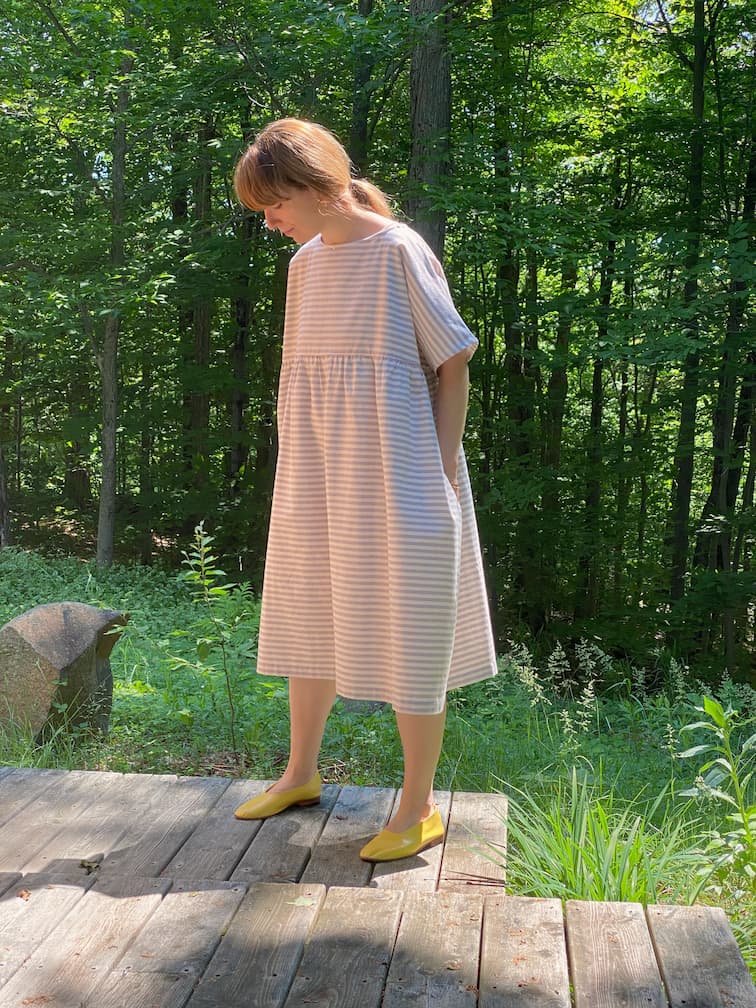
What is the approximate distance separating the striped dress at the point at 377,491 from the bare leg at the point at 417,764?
6 cm

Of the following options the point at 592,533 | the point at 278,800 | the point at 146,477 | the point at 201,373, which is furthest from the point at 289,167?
the point at 146,477

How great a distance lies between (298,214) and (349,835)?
1444 mm

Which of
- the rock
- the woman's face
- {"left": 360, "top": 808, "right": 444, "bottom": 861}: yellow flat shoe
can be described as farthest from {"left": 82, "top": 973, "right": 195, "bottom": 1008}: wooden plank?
the rock

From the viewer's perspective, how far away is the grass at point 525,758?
2.34m

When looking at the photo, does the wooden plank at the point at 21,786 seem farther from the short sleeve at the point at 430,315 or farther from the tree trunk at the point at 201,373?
the tree trunk at the point at 201,373

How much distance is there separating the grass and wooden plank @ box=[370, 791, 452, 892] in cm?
20

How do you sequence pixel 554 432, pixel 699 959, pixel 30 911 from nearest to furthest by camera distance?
pixel 699 959, pixel 30 911, pixel 554 432

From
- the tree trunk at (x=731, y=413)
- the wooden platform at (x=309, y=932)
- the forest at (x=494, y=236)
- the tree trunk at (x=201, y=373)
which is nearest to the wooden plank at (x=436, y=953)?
the wooden platform at (x=309, y=932)

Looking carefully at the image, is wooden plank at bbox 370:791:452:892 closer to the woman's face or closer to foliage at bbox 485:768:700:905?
foliage at bbox 485:768:700:905

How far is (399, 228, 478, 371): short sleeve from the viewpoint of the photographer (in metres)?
2.26

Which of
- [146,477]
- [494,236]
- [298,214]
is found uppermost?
[494,236]

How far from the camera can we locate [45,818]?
2469 mm

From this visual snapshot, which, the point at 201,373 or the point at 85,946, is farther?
the point at 201,373

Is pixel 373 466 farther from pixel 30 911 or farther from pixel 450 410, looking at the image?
pixel 30 911
